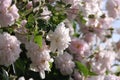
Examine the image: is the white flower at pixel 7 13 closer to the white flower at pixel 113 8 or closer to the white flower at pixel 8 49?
the white flower at pixel 8 49

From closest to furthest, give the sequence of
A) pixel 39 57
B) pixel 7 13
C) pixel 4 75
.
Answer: pixel 7 13
pixel 4 75
pixel 39 57

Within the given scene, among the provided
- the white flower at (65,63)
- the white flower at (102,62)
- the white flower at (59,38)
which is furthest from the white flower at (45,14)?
the white flower at (102,62)

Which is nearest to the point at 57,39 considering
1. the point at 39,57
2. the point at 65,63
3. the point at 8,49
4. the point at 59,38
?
the point at 59,38

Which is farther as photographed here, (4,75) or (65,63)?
(65,63)

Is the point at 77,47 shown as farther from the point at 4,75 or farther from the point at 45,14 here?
the point at 4,75

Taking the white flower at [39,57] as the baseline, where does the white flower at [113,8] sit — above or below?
above

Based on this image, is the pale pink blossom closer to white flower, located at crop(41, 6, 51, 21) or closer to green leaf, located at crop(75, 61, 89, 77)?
green leaf, located at crop(75, 61, 89, 77)

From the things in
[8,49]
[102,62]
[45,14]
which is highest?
[45,14]

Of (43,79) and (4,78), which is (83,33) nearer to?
(43,79)
